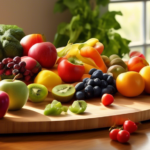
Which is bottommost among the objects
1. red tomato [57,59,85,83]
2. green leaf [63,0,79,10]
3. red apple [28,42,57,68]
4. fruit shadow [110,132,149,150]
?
fruit shadow [110,132,149,150]

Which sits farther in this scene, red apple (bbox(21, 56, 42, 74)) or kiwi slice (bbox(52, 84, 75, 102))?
red apple (bbox(21, 56, 42, 74))

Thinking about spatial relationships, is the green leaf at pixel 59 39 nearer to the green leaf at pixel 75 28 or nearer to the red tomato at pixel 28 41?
the green leaf at pixel 75 28

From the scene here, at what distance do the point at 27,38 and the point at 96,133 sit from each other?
0.73 metres

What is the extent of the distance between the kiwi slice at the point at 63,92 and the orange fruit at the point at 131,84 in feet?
0.67

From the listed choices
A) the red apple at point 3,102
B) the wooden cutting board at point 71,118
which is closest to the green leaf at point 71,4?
the wooden cutting board at point 71,118

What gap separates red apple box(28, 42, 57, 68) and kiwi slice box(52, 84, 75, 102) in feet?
0.78

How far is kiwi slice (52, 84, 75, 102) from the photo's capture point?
3.59 ft

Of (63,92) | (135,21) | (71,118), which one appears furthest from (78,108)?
(135,21)

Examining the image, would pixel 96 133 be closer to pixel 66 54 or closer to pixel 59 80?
pixel 59 80

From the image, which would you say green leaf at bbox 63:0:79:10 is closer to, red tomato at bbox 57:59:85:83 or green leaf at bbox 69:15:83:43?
green leaf at bbox 69:15:83:43

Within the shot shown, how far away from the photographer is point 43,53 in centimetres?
134

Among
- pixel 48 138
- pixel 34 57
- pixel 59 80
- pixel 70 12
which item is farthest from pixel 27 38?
pixel 70 12

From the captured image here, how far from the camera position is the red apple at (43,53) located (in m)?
1.34

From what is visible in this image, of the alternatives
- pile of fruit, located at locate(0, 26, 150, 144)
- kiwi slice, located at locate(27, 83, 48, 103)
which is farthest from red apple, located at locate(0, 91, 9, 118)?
kiwi slice, located at locate(27, 83, 48, 103)
